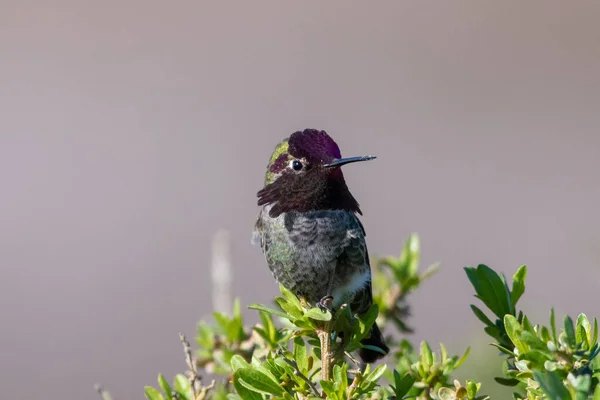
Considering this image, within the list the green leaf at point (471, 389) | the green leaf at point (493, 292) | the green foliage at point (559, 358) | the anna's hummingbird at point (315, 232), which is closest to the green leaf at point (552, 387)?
the green foliage at point (559, 358)

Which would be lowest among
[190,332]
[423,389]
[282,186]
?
[190,332]

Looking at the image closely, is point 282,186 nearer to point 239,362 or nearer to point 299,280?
point 299,280

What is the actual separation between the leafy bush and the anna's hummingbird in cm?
45

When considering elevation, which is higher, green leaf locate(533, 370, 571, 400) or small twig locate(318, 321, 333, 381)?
green leaf locate(533, 370, 571, 400)

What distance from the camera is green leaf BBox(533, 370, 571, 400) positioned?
1.47 m

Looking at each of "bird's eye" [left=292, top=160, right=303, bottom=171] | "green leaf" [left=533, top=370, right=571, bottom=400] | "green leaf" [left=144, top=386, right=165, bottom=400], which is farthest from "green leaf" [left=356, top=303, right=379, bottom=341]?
"bird's eye" [left=292, top=160, right=303, bottom=171]

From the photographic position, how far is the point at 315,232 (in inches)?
131

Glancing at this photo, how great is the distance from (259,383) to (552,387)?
2.62 ft

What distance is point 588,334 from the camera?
1805 mm

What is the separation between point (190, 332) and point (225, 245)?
6.20m

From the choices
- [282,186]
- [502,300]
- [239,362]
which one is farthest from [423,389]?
[282,186]

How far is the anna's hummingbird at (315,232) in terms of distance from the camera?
3.26m

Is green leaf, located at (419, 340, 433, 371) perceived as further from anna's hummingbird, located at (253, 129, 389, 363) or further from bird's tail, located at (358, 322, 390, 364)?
anna's hummingbird, located at (253, 129, 389, 363)

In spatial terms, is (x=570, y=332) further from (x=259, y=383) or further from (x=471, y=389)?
(x=259, y=383)
